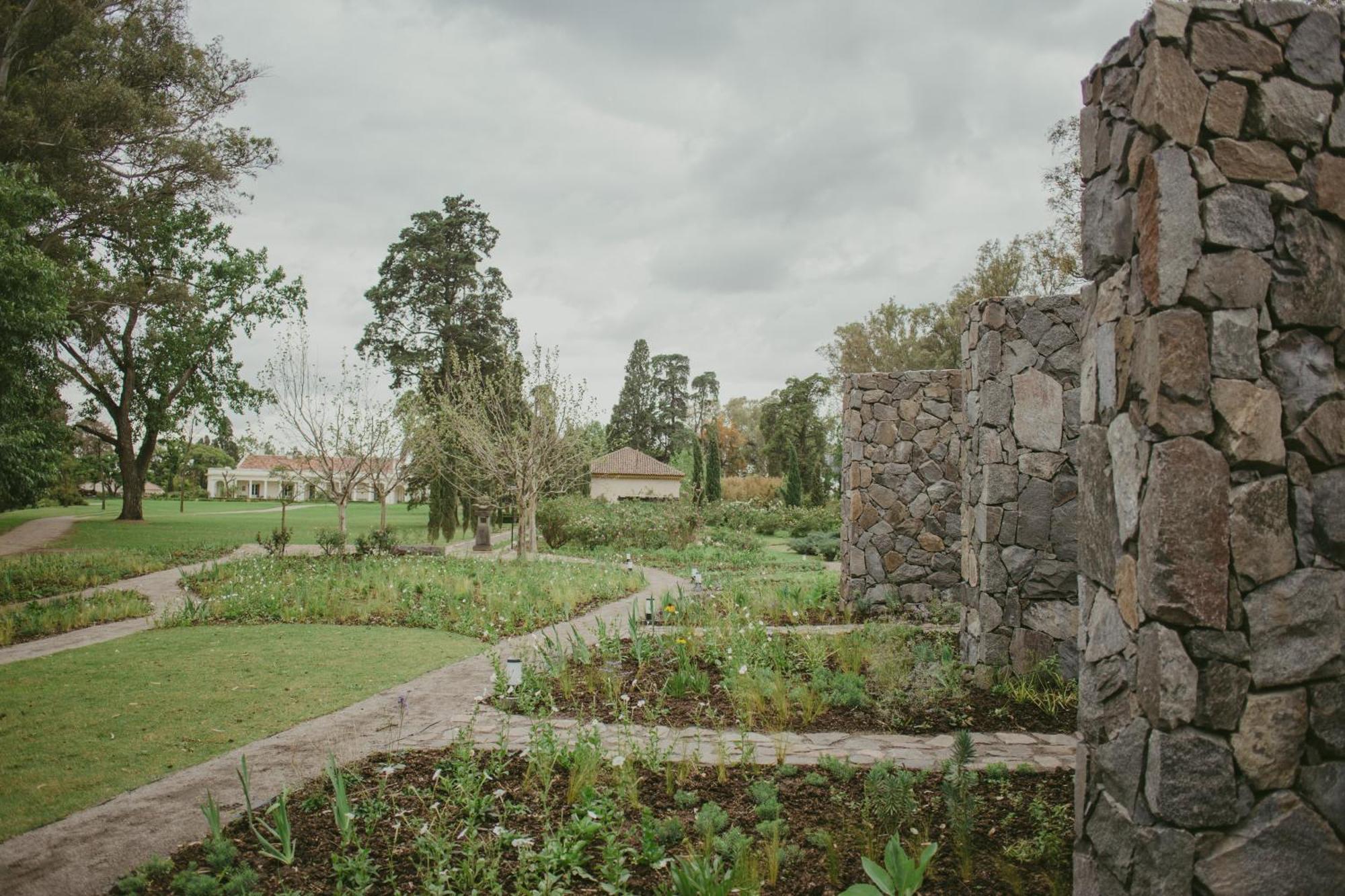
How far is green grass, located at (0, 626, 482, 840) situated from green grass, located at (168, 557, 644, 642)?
0.54 metres

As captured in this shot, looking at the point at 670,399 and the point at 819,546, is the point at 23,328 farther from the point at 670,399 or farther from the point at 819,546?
the point at 670,399

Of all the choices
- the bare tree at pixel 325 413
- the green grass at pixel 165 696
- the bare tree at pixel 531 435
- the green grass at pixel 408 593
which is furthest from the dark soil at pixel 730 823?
the bare tree at pixel 325 413

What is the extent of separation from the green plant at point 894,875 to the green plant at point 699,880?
0.42m

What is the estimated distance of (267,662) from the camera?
285 inches

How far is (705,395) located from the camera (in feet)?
182

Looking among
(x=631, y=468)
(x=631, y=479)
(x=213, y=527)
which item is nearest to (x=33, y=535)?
(x=213, y=527)

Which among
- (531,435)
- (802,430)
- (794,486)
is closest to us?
(531,435)

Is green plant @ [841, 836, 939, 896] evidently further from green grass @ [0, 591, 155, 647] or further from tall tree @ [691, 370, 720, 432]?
tall tree @ [691, 370, 720, 432]

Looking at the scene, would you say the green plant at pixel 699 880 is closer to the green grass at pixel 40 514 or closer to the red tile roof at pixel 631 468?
the green grass at pixel 40 514

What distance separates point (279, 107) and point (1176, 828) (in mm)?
19870

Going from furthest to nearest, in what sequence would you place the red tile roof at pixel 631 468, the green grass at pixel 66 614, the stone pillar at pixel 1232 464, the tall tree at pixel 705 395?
the tall tree at pixel 705 395 → the red tile roof at pixel 631 468 → the green grass at pixel 66 614 → the stone pillar at pixel 1232 464

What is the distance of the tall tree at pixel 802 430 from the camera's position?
99.2 ft

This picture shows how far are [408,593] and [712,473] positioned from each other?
19.5 m

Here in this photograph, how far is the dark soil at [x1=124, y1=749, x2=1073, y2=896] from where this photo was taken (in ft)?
9.89
